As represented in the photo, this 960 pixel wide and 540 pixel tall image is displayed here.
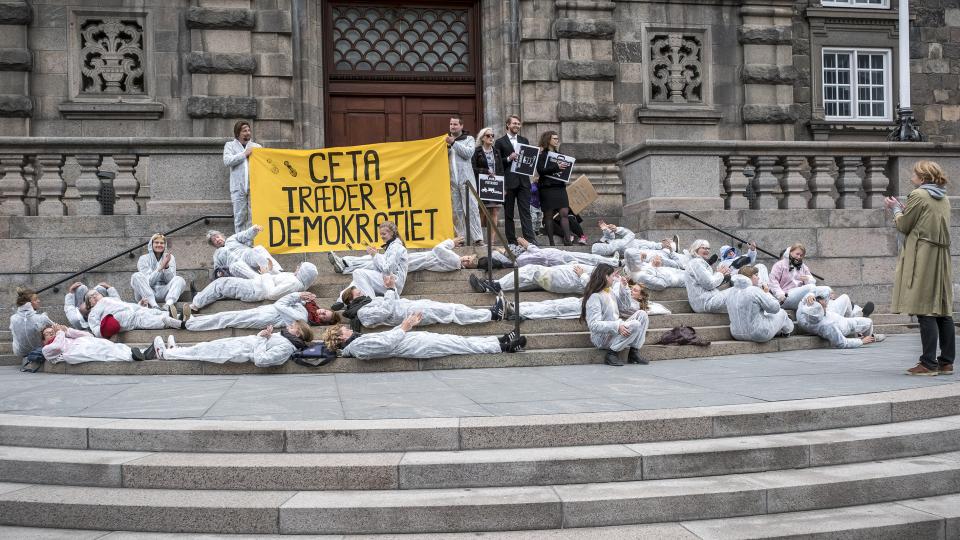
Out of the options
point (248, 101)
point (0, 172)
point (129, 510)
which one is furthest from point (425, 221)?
point (129, 510)

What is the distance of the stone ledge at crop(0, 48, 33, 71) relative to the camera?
15.4 metres

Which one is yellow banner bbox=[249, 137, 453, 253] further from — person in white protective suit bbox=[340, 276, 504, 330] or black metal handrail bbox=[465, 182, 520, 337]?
person in white protective suit bbox=[340, 276, 504, 330]

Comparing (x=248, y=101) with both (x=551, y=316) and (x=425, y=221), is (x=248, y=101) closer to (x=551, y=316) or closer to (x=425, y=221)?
(x=425, y=221)

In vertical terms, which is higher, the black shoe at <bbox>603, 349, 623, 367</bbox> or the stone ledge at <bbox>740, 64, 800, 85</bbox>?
the stone ledge at <bbox>740, 64, 800, 85</bbox>

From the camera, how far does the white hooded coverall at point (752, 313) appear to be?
10.8 m

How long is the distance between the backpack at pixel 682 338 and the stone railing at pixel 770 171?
11.5ft

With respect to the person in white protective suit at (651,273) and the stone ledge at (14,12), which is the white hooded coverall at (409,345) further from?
the stone ledge at (14,12)

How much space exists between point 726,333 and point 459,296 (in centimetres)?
343

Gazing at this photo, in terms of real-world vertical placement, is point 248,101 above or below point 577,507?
above

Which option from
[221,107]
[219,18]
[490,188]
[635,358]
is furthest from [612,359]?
[219,18]

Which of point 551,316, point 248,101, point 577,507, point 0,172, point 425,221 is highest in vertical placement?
point 248,101

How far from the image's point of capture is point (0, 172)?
1309 centimetres

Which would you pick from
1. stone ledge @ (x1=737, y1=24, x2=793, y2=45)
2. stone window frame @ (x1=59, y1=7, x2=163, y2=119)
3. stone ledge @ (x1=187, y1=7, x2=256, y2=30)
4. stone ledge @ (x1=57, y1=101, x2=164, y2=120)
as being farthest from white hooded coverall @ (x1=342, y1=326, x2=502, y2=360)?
stone ledge @ (x1=737, y1=24, x2=793, y2=45)

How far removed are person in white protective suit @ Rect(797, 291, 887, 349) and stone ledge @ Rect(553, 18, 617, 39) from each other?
7717 millimetres
